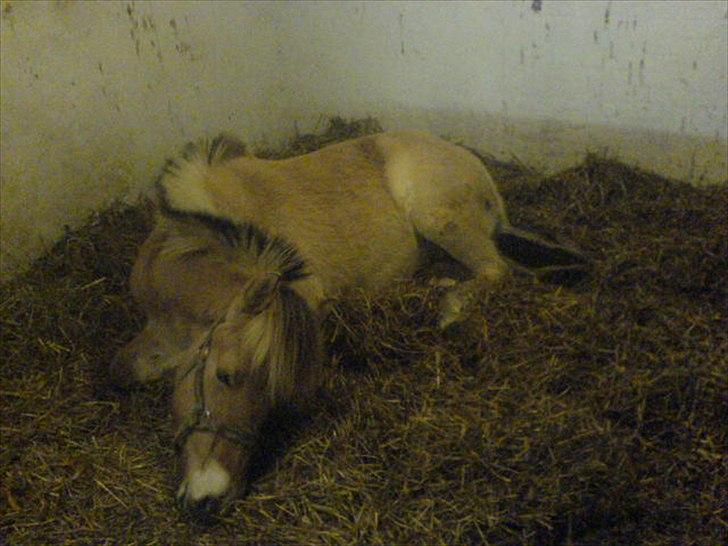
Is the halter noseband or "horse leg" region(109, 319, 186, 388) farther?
"horse leg" region(109, 319, 186, 388)

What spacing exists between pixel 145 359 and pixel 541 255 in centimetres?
162

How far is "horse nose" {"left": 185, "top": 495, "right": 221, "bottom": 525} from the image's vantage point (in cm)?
221

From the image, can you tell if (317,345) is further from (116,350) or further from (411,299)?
(116,350)

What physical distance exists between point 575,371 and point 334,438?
0.80 m

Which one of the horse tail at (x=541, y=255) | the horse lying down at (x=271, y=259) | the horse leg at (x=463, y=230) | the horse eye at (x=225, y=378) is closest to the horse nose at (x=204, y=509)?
the horse lying down at (x=271, y=259)

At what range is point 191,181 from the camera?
2824mm

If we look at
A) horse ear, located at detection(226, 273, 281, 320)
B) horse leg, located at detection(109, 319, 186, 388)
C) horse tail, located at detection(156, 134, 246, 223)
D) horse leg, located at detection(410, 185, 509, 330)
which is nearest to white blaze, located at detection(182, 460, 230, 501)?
horse ear, located at detection(226, 273, 281, 320)

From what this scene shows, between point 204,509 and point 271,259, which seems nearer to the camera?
point 204,509

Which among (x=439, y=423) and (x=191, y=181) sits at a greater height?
(x=191, y=181)

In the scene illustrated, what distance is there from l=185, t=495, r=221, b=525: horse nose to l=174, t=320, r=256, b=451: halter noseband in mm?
171

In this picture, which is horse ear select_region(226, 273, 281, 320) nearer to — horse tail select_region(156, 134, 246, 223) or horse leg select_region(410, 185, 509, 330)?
horse tail select_region(156, 134, 246, 223)

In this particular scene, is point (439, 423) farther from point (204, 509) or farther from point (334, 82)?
point (334, 82)

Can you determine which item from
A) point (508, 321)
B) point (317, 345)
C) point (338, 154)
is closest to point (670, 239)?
point (508, 321)

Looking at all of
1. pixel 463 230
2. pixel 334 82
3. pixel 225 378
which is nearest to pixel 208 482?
pixel 225 378
